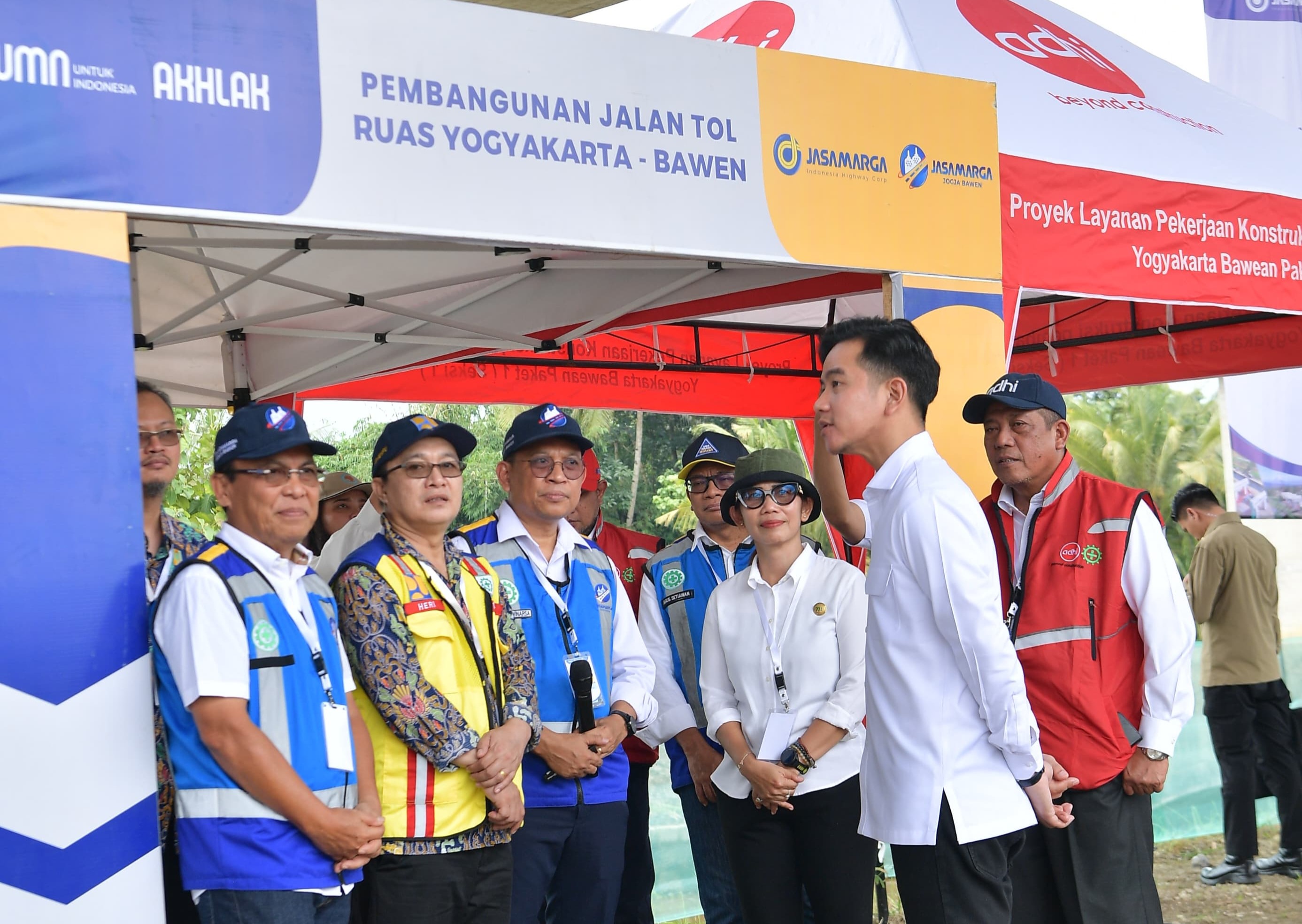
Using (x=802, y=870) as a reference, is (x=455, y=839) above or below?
above

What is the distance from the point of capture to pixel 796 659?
11.0 feet

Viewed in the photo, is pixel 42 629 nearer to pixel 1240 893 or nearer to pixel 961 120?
pixel 961 120

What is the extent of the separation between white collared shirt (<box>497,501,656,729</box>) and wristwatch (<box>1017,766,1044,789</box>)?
1.12 metres

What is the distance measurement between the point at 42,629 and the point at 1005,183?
10.6ft

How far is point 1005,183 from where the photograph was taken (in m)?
4.14

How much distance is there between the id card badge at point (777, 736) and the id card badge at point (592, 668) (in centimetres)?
2

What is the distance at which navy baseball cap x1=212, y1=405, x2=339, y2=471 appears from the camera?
2.46 meters

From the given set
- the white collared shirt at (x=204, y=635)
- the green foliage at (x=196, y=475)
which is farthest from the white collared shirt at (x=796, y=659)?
the green foliage at (x=196, y=475)

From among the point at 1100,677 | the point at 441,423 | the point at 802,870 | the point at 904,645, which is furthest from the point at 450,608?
the point at 1100,677

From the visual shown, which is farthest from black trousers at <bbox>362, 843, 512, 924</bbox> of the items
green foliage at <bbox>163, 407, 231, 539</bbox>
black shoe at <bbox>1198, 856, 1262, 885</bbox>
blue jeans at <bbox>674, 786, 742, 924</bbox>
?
green foliage at <bbox>163, 407, 231, 539</bbox>

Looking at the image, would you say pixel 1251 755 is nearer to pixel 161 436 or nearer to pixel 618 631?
pixel 618 631

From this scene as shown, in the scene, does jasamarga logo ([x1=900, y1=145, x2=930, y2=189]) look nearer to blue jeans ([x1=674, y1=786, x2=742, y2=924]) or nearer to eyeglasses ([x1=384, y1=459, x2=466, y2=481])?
eyeglasses ([x1=384, y1=459, x2=466, y2=481])

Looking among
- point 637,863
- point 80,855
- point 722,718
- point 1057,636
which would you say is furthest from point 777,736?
point 80,855

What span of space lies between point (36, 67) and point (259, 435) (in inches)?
34.2
